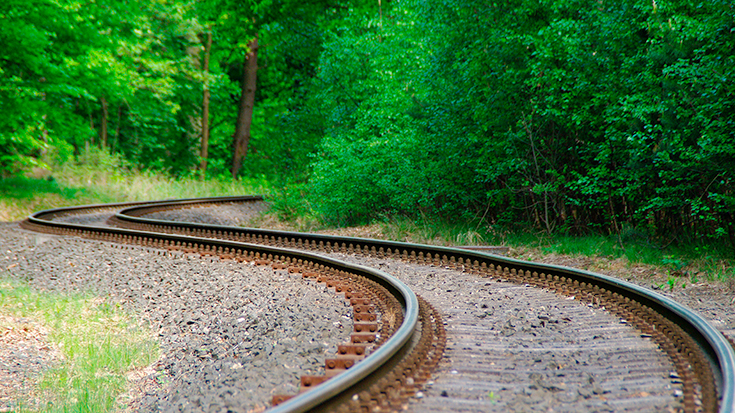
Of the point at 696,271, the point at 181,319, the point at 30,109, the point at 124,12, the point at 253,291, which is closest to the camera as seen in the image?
the point at 181,319

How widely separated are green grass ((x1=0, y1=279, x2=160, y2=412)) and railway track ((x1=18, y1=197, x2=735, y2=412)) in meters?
2.26

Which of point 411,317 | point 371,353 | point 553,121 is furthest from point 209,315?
point 553,121

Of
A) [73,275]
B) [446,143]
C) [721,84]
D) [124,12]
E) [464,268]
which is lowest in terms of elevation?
[73,275]

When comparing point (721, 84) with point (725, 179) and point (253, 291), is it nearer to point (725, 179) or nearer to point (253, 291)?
point (725, 179)

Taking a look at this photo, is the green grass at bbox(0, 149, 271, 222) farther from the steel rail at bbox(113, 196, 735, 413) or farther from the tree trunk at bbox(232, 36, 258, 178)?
the steel rail at bbox(113, 196, 735, 413)

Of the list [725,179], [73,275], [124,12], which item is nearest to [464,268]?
[725,179]

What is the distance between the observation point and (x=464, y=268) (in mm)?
7844

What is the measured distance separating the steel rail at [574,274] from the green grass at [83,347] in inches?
165

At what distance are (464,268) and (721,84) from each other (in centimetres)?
396

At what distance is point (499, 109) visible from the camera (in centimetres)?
1023

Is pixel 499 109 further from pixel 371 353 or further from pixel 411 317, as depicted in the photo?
pixel 371 353

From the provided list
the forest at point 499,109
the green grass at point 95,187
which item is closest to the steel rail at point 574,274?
the forest at point 499,109

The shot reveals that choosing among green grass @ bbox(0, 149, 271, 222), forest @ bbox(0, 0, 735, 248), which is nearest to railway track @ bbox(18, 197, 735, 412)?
forest @ bbox(0, 0, 735, 248)

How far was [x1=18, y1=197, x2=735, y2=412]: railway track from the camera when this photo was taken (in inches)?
121
